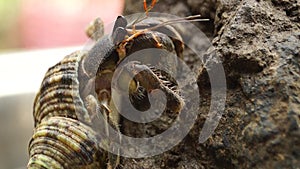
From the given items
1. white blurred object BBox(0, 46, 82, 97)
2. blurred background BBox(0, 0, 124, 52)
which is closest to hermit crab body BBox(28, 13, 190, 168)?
white blurred object BBox(0, 46, 82, 97)

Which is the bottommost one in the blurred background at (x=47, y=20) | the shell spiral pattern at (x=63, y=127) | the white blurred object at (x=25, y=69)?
the blurred background at (x=47, y=20)

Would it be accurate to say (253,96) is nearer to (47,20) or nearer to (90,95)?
(90,95)

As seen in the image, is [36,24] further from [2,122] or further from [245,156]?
[245,156]

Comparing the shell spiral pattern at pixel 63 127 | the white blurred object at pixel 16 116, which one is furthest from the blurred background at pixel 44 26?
the shell spiral pattern at pixel 63 127

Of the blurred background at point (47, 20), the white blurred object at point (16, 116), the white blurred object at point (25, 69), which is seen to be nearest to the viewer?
the white blurred object at point (16, 116)

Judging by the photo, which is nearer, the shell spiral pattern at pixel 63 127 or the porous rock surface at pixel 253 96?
the porous rock surface at pixel 253 96

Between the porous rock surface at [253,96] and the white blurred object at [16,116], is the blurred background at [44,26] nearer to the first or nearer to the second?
the white blurred object at [16,116]

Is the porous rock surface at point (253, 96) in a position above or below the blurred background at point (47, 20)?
above
